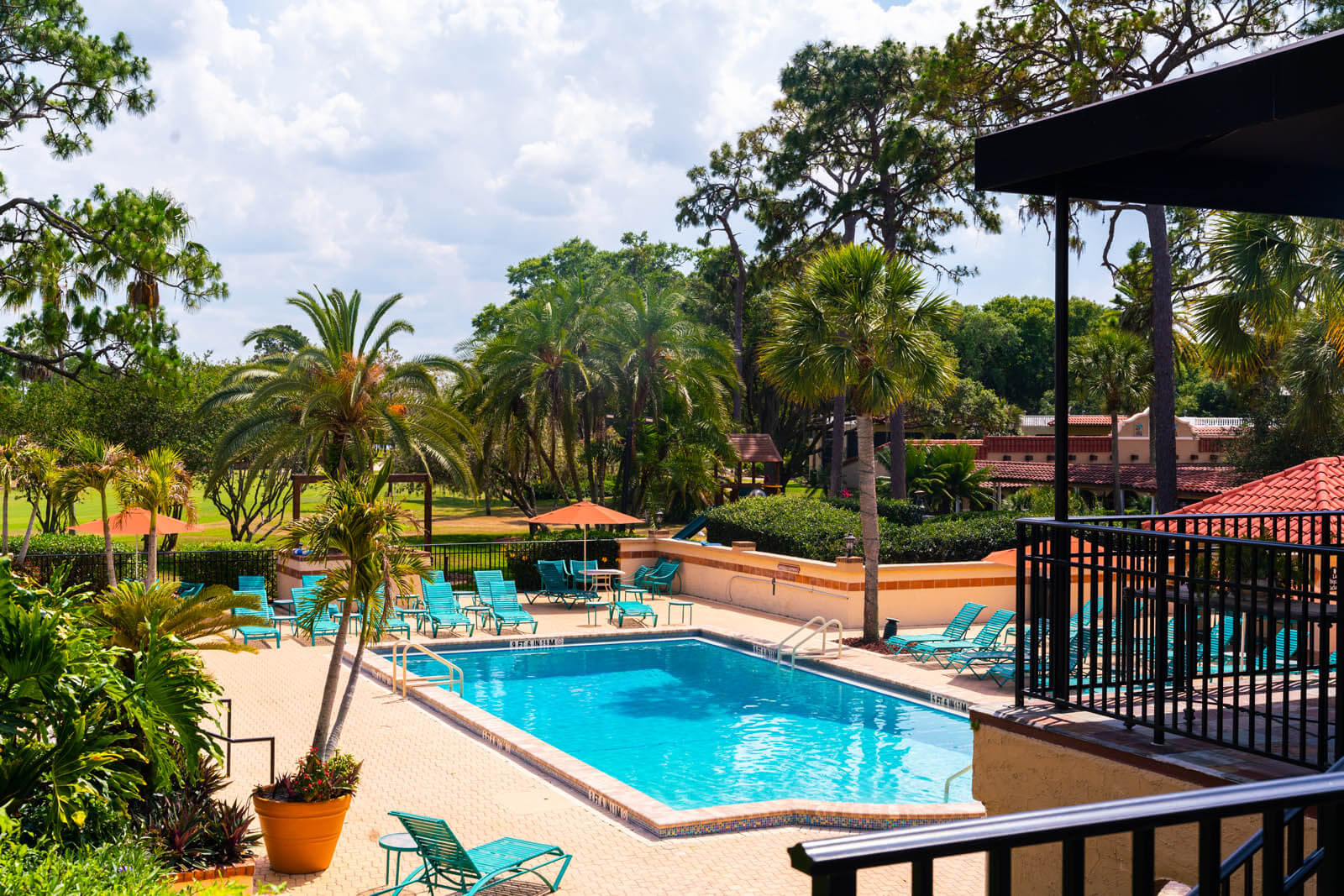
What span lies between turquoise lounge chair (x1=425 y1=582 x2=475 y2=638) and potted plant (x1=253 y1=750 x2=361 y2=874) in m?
12.2

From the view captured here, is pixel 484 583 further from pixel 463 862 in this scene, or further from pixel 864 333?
pixel 463 862

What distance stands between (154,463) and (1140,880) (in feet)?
70.0

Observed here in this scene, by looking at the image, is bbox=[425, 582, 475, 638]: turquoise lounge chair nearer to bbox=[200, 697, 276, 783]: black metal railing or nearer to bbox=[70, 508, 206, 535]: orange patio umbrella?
bbox=[70, 508, 206, 535]: orange patio umbrella

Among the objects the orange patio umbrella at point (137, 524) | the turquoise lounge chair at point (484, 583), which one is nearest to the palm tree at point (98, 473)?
the orange patio umbrella at point (137, 524)

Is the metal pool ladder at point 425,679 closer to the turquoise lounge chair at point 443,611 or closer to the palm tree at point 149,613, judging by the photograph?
the turquoise lounge chair at point 443,611

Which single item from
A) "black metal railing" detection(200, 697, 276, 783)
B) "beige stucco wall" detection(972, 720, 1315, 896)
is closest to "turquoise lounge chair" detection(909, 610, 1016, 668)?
"black metal railing" detection(200, 697, 276, 783)

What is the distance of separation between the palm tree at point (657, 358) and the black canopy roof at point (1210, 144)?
27.8 meters

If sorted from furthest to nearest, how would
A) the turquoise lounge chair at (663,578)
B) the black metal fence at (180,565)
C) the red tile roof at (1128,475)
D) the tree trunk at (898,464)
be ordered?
the tree trunk at (898,464) → the red tile roof at (1128,475) → the turquoise lounge chair at (663,578) → the black metal fence at (180,565)

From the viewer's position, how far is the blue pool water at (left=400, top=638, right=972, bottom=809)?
13828 millimetres

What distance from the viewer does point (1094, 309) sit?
85.8m

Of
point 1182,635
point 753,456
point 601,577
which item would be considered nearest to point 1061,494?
point 1182,635

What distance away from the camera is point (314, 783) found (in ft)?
32.1

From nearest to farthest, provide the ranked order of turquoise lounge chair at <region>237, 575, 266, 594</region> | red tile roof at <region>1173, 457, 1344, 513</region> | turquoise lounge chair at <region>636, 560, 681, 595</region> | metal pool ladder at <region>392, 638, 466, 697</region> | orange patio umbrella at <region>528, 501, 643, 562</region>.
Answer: red tile roof at <region>1173, 457, 1344, 513</region>
metal pool ladder at <region>392, 638, 466, 697</region>
turquoise lounge chair at <region>237, 575, 266, 594</region>
orange patio umbrella at <region>528, 501, 643, 562</region>
turquoise lounge chair at <region>636, 560, 681, 595</region>

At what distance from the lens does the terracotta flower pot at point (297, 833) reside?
955 centimetres
